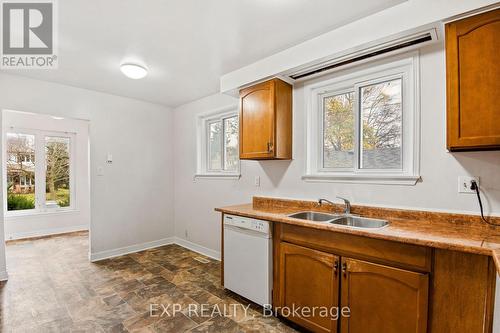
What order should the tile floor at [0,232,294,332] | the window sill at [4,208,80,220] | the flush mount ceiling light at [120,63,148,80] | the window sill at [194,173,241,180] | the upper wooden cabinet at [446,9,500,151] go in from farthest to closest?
the window sill at [4,208,80,220] < the window sill at [194,173,241,180] < the flush mount ceiling light at [120,63,148,80] < the tile floor at [0,232,294,332] < the upper wooden cabinet at [446,9,500,151]

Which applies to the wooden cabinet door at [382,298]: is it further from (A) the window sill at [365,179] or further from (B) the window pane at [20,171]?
(B) the window pane at [20,171]

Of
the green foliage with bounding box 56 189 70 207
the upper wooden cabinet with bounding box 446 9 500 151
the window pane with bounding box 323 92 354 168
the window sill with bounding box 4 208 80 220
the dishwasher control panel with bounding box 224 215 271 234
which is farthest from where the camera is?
the green foliage with bounding box 56 189 70 207

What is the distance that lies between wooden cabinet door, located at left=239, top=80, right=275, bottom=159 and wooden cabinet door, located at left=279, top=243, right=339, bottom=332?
100 cm

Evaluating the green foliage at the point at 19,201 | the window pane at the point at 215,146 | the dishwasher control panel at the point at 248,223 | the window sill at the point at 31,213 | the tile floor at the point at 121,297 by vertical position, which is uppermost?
the window pane at the point at 215,146

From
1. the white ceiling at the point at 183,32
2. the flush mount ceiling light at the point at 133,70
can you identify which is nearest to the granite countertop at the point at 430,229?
the white ceiling at the point at 183,32

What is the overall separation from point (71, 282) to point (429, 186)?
370cm

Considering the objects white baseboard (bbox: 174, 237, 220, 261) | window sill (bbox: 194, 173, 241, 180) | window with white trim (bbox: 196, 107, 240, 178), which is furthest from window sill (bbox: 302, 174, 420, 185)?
white baseboard (bbox: 174, 237, 220, 261)

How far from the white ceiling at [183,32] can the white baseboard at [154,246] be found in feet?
7.99

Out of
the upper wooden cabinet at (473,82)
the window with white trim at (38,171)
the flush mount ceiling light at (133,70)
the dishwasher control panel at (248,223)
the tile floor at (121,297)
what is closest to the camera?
the upper wooden cabinet at (473,82)

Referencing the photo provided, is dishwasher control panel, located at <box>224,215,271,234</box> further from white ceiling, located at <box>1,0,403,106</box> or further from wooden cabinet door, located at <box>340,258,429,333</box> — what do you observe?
white ceiling, located at <box>1,0,403,106</box>

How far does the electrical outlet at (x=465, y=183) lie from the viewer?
1.71 meters

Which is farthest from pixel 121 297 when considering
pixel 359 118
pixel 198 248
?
pixel 359 118

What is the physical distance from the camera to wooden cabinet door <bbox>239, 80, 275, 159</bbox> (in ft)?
8.36

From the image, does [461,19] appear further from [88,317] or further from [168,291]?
[88,317]
